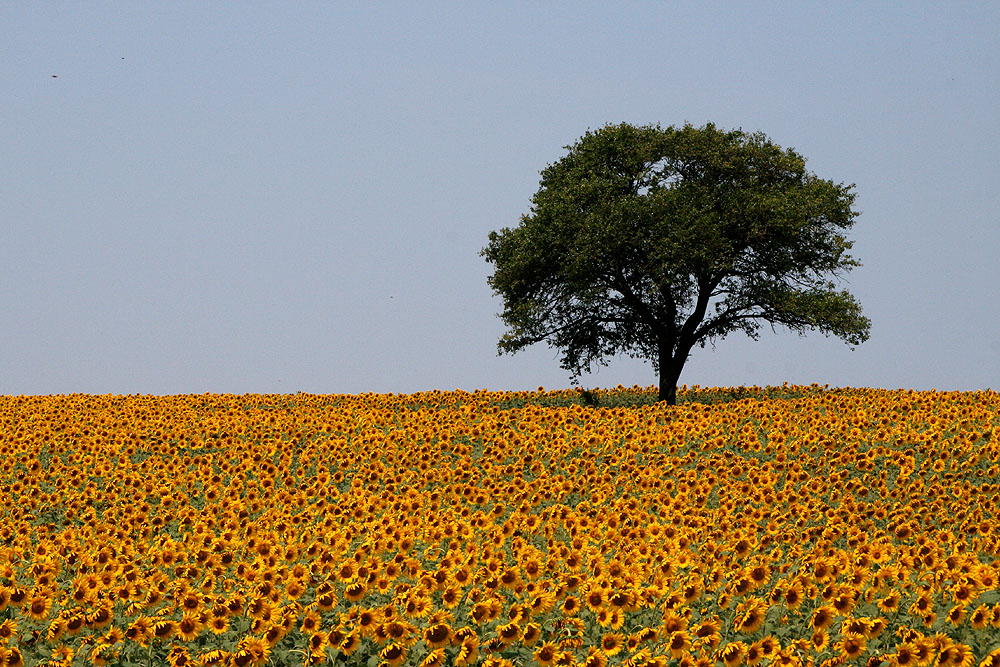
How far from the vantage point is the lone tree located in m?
33.5

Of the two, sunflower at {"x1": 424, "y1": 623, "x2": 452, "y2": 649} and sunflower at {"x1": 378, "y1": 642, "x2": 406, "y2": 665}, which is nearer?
sunflower at {"x1": 378, "y1": 642, "x2": 406, "y2": 665}

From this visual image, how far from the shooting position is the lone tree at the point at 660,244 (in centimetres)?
3350

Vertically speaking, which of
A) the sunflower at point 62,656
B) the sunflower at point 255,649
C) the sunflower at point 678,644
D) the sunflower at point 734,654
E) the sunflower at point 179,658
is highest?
the sunflower at point 678,644

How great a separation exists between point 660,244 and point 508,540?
71.4ft

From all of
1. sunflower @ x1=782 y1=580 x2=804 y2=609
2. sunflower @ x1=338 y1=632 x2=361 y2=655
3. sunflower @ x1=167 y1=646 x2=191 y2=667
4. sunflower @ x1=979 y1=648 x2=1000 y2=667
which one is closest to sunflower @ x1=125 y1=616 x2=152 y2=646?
sunflower @ x1=167 y1=646 x2=191 y2=667

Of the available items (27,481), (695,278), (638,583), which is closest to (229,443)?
(27,481)

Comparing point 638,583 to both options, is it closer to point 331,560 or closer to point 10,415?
point 331,560

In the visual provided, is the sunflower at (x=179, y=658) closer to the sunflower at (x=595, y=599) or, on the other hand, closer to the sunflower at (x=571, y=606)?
the sunflower at (x=571, y=606)

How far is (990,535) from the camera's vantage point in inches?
510

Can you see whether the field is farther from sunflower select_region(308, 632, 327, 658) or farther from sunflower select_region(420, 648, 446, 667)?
sunflower select_region(420, 648, 446, 667)

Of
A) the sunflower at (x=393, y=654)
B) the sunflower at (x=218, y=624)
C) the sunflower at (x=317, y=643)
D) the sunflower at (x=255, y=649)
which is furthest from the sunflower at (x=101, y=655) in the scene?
the sunflower at (x=393, y=654)

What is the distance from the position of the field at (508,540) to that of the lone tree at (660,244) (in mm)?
10709

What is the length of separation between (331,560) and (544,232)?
24.8 meters

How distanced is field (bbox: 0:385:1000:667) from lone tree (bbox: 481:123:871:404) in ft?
35.1
